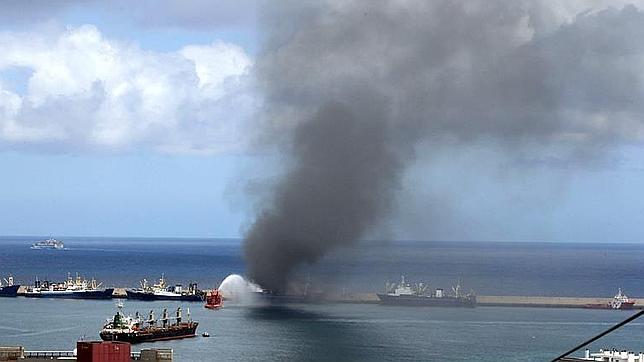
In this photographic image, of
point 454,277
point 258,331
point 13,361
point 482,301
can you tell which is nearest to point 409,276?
point 454,277

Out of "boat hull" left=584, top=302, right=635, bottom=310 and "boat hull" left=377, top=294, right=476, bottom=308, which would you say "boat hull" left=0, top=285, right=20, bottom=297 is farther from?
"boat hull" left=584, top=302, right=635, bottom=310

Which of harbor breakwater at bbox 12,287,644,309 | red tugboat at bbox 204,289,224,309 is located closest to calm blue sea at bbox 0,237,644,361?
red tugboat at bbox 204,289,224,309

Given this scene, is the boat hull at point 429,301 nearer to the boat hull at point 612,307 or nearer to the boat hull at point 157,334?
the boat hull at point 612,307

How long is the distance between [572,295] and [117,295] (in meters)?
53.8

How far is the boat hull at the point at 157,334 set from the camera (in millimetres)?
74312

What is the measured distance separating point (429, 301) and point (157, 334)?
40.6m

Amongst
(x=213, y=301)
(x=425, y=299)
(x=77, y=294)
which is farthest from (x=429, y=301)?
(x=77, y=294)

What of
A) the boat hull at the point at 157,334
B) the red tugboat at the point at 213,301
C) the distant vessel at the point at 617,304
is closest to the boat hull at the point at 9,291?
the red tugboat at the point at 213,301

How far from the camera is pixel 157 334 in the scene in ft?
260

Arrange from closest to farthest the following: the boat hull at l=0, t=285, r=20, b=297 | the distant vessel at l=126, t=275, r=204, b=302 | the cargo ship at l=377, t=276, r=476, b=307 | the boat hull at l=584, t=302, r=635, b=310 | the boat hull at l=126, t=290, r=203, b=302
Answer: the cargo ship at l=377, t=276, r=476, b=307 < the boat hull at l=584, t=302, r=635, b=310 < the boat hull at l=126, t=290, r=203, b=302 < the distant vessel at l=126, t=275, r=204, b=302 < the boat hull at l=0, t=285, r=20, b=297

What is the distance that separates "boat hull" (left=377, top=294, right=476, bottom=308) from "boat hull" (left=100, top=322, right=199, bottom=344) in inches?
1409

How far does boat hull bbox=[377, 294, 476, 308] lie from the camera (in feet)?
371

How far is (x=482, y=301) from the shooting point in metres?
121

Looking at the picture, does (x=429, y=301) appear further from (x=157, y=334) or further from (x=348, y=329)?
(x=157, y=334)
